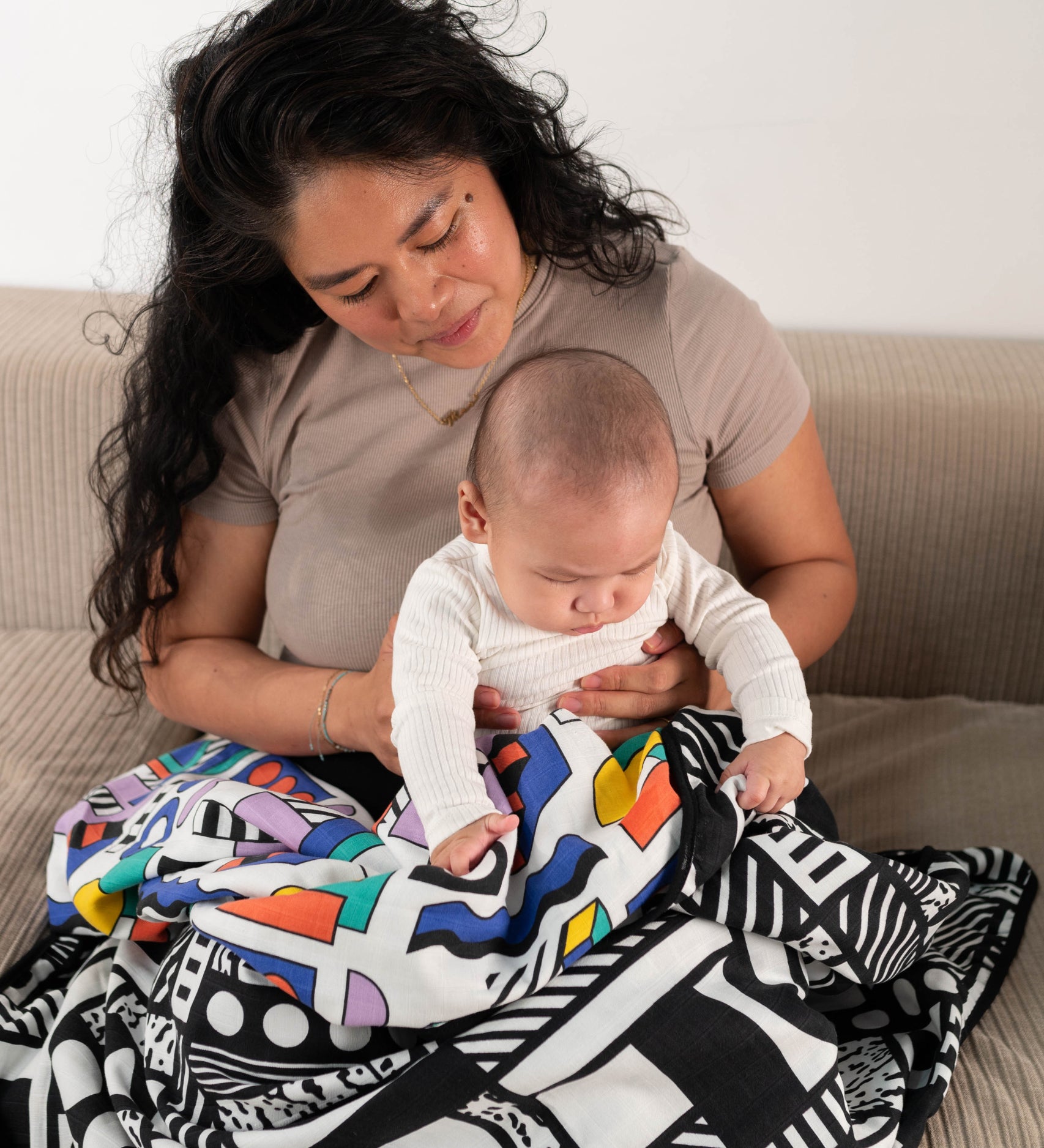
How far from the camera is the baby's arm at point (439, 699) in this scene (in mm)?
928

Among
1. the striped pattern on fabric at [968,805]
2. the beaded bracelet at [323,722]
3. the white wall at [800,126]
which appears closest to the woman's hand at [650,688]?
the beaded bracelet at [323,722]

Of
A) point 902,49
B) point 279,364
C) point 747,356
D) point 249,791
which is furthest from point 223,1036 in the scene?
point 902,49

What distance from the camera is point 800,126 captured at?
174 centimetres

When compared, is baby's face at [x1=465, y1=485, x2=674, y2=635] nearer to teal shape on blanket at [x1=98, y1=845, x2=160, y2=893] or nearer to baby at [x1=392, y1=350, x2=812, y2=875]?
baby at [x1=392, y1=350, x2=812, y2=875]

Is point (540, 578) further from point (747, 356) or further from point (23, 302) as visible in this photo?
point (23, 302)

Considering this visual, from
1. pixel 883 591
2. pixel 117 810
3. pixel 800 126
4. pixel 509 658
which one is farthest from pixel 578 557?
pixel 800 126

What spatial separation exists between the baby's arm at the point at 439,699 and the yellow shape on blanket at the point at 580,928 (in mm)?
114

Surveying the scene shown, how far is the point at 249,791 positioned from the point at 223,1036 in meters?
0.27

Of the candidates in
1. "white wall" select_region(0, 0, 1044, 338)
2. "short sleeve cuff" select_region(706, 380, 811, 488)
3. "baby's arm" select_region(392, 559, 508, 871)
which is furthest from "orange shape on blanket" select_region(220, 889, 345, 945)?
"white wall" select_region(0, 0, 1044, 338)

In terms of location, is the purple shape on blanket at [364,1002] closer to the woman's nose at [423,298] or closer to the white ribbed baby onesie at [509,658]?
the white ribbed baby onesie at [509,658]

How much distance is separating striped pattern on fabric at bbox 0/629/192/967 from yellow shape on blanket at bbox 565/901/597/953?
2.36 ft

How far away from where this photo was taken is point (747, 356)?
1.27m

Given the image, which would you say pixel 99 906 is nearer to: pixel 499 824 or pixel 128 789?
pixel 128 789

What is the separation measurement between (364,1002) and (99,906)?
0.44 m
